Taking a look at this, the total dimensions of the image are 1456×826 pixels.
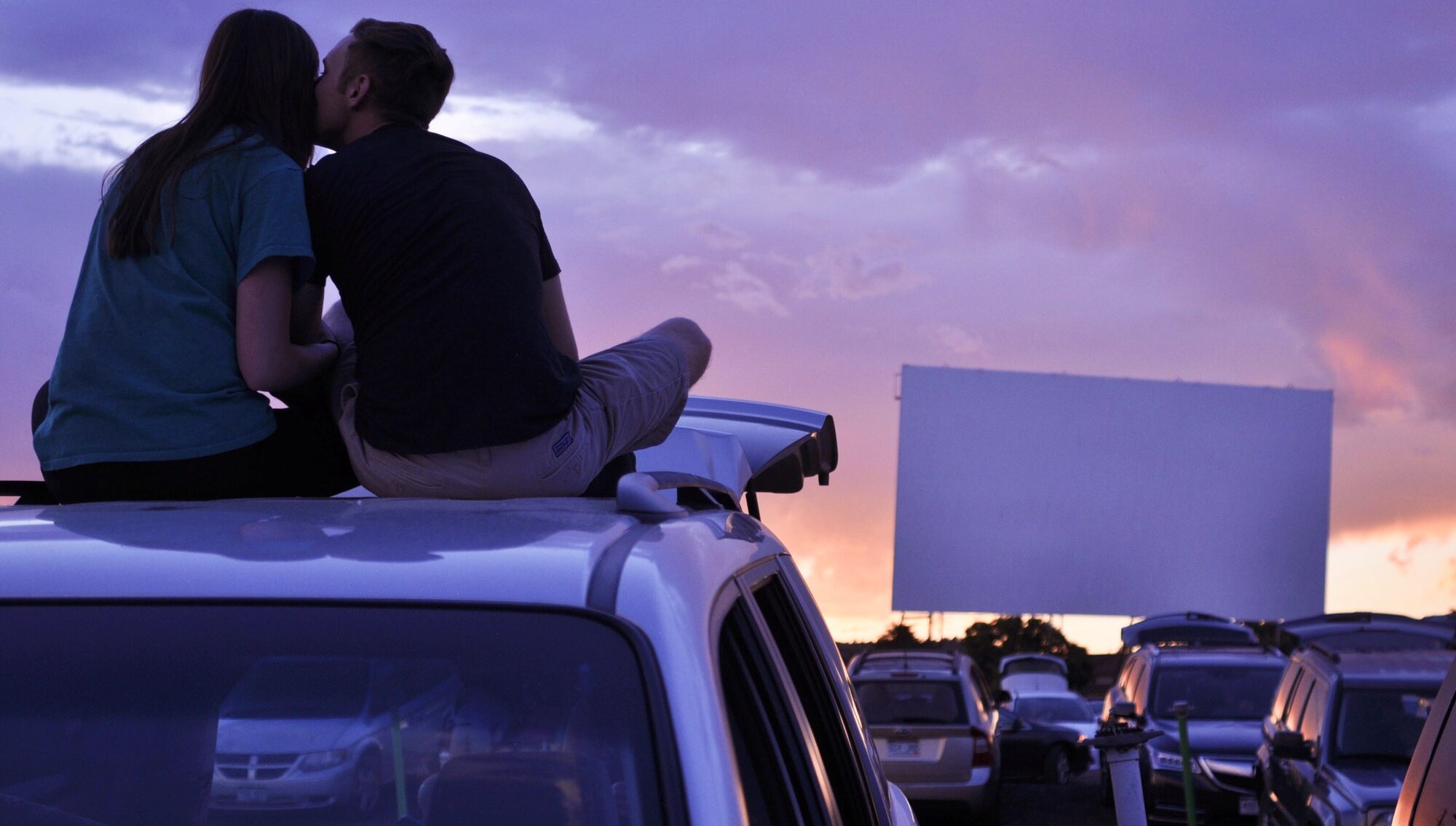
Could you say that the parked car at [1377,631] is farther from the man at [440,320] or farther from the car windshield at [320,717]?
the car windshield at [320,717]

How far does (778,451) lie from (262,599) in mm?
2238

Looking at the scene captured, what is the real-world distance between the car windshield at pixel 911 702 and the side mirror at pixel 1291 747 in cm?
719

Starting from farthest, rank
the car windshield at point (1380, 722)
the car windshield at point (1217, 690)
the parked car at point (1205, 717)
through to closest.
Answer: the car windshield at point (1217, 690)
the parked car at point (1205, 717)
the car windshield at point (1380, 722)

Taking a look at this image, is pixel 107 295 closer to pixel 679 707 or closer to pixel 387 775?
pixel 387 775

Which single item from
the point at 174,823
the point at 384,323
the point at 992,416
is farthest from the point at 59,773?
the point at 992,416

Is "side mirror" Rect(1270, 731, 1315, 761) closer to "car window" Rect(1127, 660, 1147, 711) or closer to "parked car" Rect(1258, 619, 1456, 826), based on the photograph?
"parked car" Rect(1258, 619, 1456, 826)

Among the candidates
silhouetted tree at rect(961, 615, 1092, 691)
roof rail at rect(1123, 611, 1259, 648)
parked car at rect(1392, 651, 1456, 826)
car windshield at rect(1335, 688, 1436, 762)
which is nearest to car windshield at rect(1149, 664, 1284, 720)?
car windshield at rect(1335, 688, 1436, 762)

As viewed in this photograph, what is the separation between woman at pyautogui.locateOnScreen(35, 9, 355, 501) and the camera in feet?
8.75

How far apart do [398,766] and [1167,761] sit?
1398 centimetres

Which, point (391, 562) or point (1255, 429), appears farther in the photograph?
point (1255, 429)

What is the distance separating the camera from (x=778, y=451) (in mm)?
3877

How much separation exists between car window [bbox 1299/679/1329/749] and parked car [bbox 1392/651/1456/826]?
557cm

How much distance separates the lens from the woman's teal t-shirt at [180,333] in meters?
2.67

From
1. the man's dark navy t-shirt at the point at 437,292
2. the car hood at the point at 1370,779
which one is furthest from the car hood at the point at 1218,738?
the man's dark navy t-shirt at the point at 437,292
